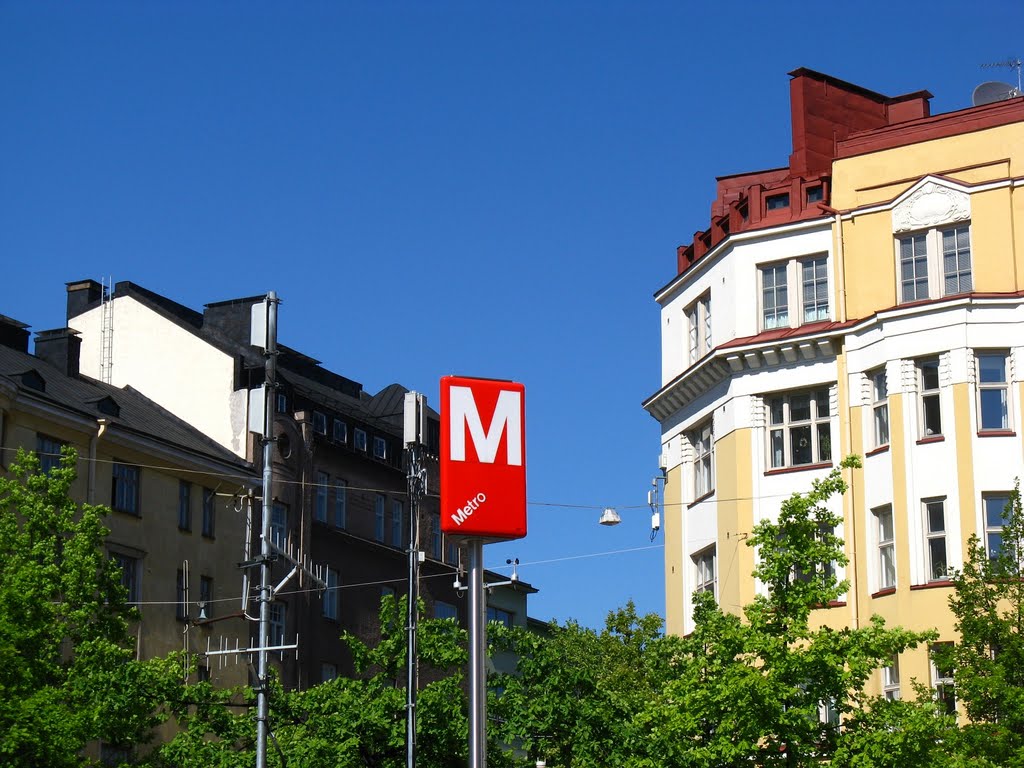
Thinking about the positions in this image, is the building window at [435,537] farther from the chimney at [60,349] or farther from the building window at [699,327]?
the building window at [699,327]

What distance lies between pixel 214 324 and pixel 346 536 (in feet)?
30.0

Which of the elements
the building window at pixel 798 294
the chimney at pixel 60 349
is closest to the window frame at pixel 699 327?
the building window at pixel 798 294

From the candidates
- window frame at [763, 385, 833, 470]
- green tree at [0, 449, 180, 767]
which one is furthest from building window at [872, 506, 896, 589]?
green tree at [0, 449, 180, 767]

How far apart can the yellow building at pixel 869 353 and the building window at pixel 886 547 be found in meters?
0.04

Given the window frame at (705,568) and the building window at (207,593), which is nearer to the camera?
the window frame at (705,568)

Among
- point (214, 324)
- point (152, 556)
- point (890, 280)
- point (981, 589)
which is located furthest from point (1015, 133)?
point (214, 324)

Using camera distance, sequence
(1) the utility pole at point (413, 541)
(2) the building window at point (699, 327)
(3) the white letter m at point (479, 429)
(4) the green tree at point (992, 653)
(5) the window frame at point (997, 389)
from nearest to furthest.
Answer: (3) the white letter m at point (479, 429), (4) the green tree at point (992, 653), (1) the utility pole at point (413, 541), (5) the window frame at point (997, 389), (2) the building window at point (699, 327)

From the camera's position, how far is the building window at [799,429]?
155ft

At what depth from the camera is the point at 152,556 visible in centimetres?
5472

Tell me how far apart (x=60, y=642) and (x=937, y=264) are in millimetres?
22935

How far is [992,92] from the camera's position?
4953 cm

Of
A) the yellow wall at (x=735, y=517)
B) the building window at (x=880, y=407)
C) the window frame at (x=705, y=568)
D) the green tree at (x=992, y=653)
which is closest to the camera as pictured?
the green tree at (x=992, y=653)

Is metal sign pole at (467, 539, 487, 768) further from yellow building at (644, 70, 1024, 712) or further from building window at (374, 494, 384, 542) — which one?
building window at (374, 494, 384, 542)

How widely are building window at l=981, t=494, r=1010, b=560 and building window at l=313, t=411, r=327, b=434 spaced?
27831 mm
